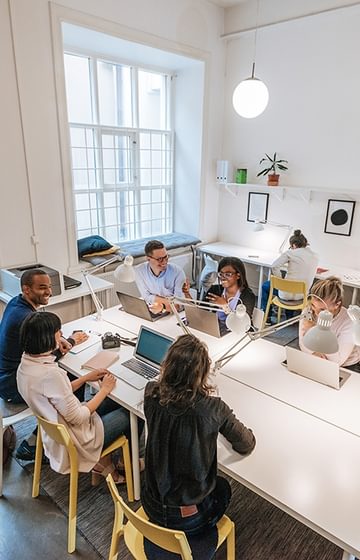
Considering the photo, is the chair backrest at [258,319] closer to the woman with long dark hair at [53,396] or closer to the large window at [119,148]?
the woman with long dark hair at [53,396]

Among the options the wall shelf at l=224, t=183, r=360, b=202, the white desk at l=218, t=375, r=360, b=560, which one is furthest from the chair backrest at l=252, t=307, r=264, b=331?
the wall shelf at l=224, t=183, r=360, b=202

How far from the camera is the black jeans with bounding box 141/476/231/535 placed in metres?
1.45

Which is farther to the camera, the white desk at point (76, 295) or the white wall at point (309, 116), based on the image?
the white wall at point (309, 116)

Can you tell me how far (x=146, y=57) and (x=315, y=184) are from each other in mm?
2406

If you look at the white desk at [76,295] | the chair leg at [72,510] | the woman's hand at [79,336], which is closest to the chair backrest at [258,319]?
the woman's hand at [79,336]

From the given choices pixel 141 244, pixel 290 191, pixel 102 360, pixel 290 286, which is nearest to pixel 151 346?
pixel 102 360

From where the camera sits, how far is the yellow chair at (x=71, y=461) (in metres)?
1.71

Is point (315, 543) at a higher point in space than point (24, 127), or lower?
lower

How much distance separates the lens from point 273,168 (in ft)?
15.3

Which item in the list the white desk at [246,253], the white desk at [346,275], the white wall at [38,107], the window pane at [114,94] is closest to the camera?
the white wall at [38,107]

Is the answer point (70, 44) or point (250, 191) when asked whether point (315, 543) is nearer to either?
point (250, 191)

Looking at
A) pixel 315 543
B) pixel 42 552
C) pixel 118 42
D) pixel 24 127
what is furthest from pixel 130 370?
pixel 118 42

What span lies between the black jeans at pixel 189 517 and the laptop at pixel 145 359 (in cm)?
67

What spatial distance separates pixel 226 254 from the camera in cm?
485
